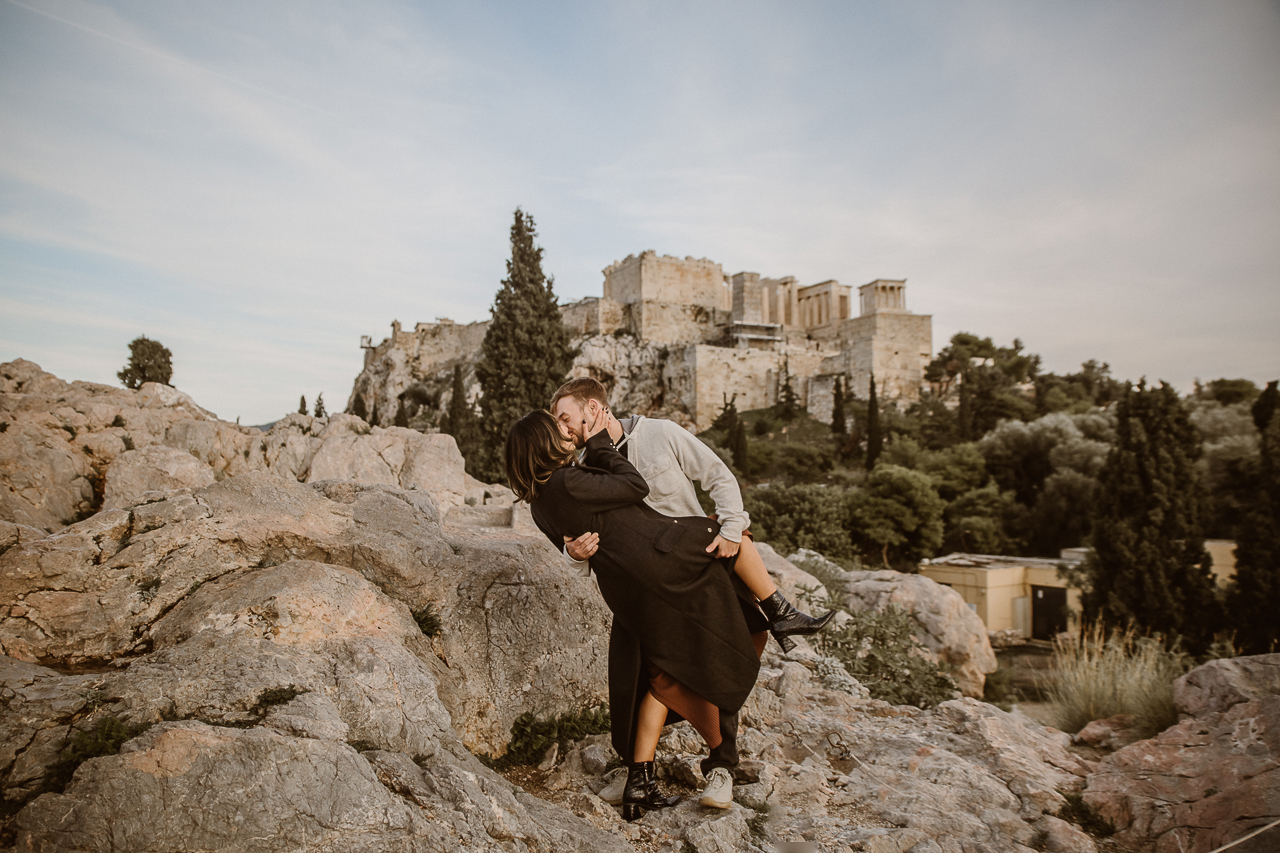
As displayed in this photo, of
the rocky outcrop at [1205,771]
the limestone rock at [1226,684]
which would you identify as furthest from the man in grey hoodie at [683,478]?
the limestone rock at [1226,684]

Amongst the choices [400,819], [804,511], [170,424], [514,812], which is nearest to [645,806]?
[514,812]

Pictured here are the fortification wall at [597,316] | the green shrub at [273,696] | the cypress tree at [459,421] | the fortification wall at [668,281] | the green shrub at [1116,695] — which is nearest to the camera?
the green shrub at [273,696]

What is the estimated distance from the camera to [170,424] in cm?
747

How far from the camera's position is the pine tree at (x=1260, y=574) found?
37.9 ft

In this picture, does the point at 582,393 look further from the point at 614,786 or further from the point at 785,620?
the point at 614,786

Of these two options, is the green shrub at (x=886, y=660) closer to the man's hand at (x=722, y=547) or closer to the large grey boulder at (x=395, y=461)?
the man's hand at (x=722, y=547)

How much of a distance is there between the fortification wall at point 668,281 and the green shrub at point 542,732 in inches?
1708

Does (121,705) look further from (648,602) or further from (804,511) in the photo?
(804,511)

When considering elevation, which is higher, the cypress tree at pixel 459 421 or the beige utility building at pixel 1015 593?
the cypress tree at pixel 459 421

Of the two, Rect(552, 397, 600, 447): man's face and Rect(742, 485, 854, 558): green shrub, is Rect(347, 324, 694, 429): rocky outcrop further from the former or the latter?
Rect(552, 397, 600, 447): man's face

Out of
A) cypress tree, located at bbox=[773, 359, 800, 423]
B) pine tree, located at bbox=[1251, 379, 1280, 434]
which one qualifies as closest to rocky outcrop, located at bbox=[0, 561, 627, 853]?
pine tree, located at bbox=[1251, 379, 1280, 434]

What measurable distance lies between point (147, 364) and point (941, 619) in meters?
19.2

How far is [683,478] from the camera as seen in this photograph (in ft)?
9.51

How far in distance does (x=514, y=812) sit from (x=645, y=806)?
72 centimetres
